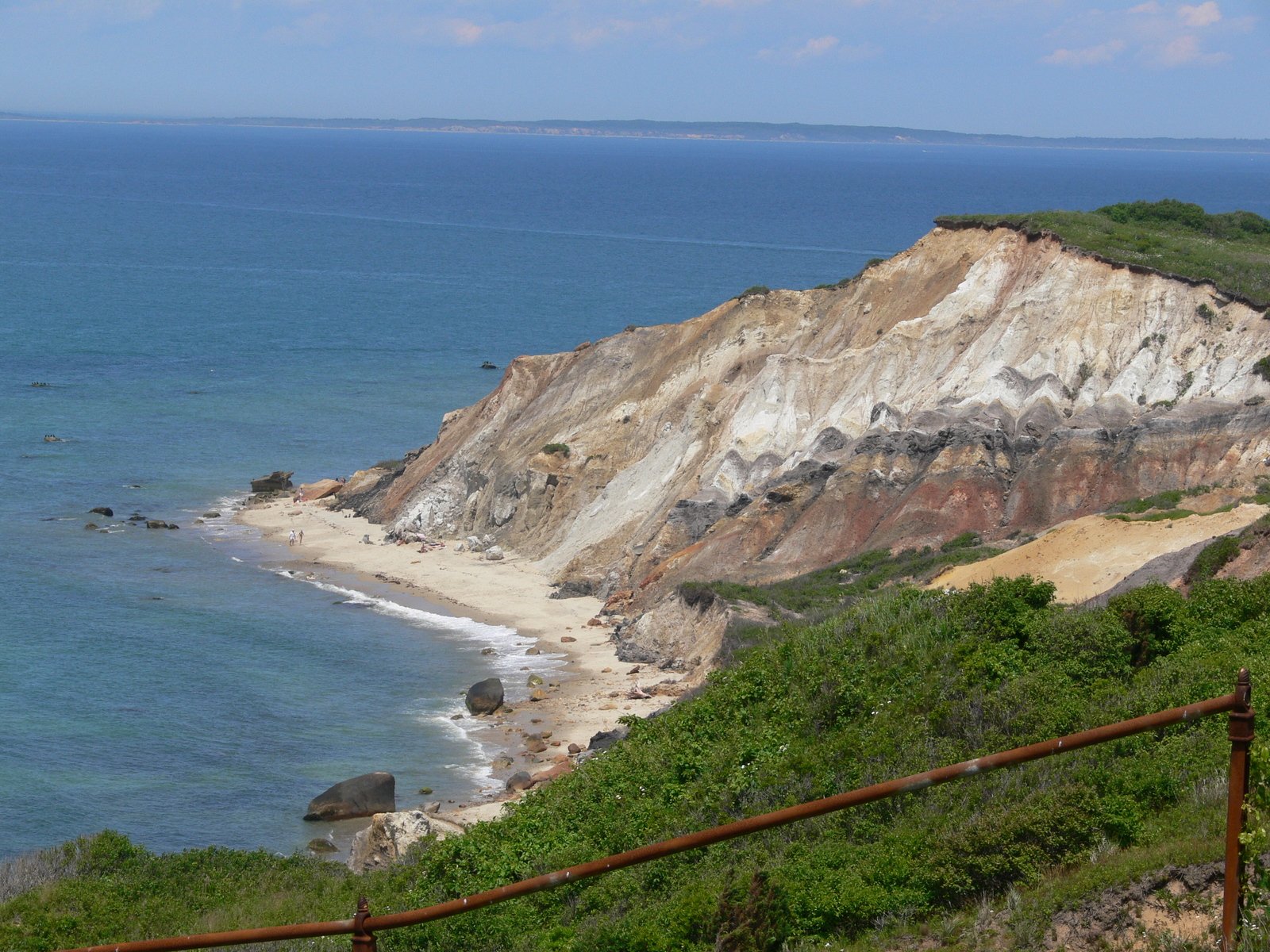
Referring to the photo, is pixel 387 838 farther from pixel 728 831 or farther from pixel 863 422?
pixel 863 422

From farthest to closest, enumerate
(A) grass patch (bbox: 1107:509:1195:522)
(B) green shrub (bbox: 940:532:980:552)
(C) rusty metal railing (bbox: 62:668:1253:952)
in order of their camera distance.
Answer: (B) green shrub (bbox: 940:532:980:552) → (A) grass patch (bbox: 1107:509:1195:522) → (C) rusty metal railing (bbox: 62:668:1253:952)

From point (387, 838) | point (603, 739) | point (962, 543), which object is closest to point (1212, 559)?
point (962, 543)

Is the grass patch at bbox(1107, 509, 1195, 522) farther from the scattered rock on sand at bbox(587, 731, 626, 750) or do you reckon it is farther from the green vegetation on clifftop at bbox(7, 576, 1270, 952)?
the scattered rock on sand at bbox(587, 731, 626, 750)

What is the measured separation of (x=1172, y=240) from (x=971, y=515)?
18013 millimetres

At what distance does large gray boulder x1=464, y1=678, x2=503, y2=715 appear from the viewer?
1443 inches

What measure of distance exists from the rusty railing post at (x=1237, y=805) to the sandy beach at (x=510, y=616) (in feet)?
72.1

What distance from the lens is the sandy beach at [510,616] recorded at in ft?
113

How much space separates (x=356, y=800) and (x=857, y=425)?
896 inches

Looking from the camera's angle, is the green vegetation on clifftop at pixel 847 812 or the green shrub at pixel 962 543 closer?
the green vegetation on clifftop at pixel 847 812

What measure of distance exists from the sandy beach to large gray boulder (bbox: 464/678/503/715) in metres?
0.31

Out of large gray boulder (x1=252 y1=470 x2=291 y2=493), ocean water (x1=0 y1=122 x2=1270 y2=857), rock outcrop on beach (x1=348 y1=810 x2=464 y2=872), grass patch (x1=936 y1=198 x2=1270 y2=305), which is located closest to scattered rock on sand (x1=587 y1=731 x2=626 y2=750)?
ocean water (x1=0 y1=122 x2=1270 y2=857)

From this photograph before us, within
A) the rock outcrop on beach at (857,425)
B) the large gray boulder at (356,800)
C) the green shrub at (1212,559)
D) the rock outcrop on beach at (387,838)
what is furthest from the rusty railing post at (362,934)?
the rock outcrop on beach at (857,425)

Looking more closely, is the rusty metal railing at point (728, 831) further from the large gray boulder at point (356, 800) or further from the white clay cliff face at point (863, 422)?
the white clay cliff face at point (863, 422)

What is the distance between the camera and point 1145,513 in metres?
33.0
